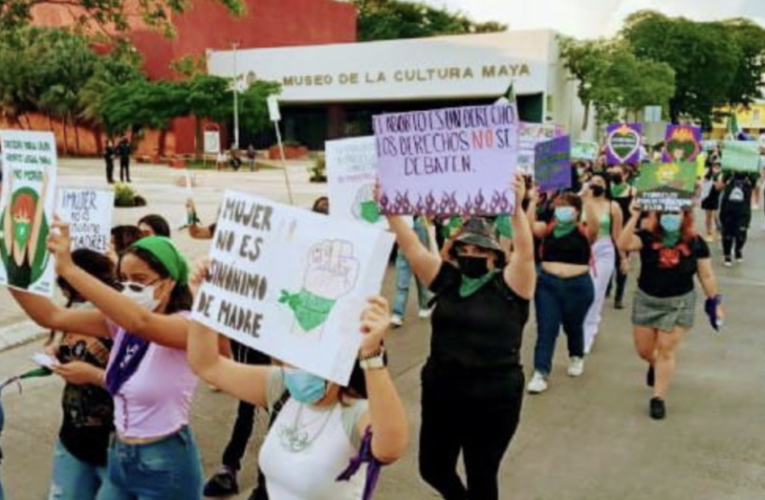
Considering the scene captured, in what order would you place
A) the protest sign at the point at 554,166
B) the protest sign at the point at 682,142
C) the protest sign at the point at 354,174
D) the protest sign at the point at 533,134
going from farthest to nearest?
the protest sign at the point at 682,142
the protest sign at the point at 533,134
the protest sign at the point at 554,166
the protest sign at the point at 354,174

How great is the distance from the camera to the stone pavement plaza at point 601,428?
5113 millimetres

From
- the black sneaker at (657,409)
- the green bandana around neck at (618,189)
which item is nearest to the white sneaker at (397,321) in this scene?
the black sneaker at (657,409)

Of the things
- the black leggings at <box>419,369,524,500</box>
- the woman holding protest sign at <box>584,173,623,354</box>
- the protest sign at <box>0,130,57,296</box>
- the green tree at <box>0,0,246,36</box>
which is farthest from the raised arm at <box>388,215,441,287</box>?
the green tree at <box>0,0,246,36</box>

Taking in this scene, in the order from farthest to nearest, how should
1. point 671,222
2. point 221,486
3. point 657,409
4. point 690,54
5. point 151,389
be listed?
1. point 690,54
2. point 657,409
3. point 671,222
4. point 221,486
5. point 151,389

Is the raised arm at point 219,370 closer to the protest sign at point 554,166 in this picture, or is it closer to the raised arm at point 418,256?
the raised arm at point 418,256

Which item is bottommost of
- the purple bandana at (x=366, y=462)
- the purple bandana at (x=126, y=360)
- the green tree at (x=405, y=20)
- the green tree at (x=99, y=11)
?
the purple bandana at (x=366, y=462)

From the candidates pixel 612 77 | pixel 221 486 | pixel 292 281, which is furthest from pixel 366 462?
pixel 612 77

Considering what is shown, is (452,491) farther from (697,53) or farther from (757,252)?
(697,53)

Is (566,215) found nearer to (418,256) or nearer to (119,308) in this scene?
(418,256)

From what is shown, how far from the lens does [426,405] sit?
165 inches

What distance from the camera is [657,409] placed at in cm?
632

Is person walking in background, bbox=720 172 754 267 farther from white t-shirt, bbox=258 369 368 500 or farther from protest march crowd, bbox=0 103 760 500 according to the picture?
white t-shirt, bbox=258 369 368 500

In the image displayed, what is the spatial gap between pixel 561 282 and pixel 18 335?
5.22m

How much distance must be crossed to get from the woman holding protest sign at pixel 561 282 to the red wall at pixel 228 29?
38.4m
